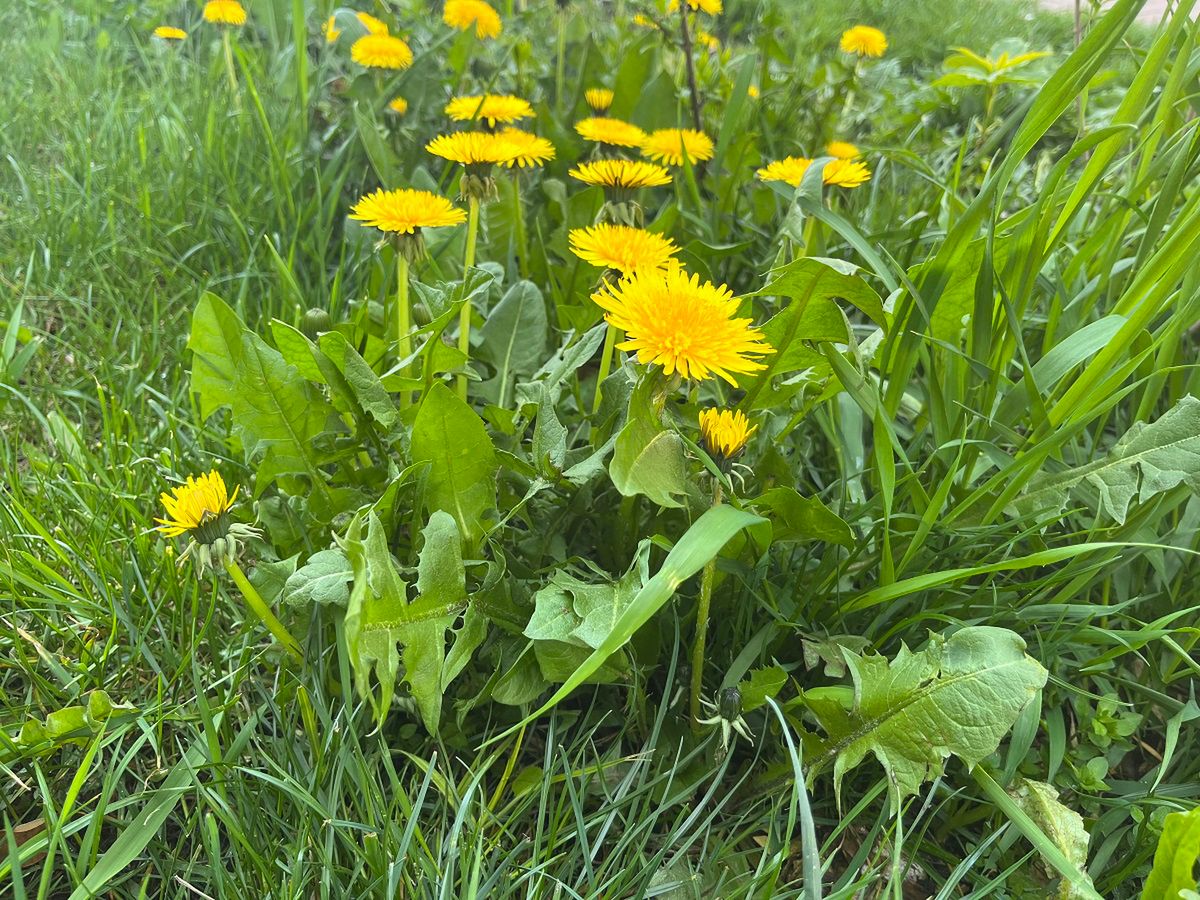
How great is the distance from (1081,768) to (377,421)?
0.99m

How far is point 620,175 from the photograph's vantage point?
1.31 m

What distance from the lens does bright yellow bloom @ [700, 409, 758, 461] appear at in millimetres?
929

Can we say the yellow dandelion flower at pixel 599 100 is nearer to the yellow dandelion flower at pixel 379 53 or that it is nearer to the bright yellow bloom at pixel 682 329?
the yellow dandelion flower at pixel 379 53

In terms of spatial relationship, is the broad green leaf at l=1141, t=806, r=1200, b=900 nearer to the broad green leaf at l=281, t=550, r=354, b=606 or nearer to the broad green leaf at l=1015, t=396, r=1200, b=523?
the broad green leaf at l=1015, t=396, r=1200, b=523

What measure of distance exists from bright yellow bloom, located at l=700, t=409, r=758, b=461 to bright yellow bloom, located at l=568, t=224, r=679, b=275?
9.4 inches

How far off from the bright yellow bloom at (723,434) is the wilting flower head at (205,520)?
0.53 m

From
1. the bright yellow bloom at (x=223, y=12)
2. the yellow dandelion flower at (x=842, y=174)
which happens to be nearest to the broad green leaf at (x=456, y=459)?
the yellow dandelion flower at (x=842, y=174)

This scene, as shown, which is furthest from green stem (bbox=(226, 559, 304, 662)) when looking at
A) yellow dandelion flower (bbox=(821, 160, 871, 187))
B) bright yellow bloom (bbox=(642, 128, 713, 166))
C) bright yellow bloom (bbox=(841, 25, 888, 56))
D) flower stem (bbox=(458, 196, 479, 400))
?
bright yellow bloom (bbox=(841, 25, 888, 56))

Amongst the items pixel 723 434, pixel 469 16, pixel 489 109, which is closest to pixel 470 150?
pixel 489 109

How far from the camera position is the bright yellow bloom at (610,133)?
151 cm

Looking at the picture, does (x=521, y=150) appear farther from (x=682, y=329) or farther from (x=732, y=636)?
(x=732, y=636)

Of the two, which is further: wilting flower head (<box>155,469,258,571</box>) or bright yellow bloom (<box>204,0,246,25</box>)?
bright yellow bloom (<box>204,0,246,25</box>)

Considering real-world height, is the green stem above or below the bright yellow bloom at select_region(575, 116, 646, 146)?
below

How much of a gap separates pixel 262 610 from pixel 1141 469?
1.07 m
